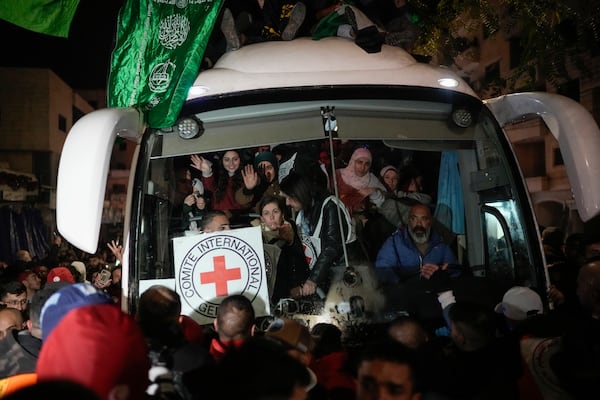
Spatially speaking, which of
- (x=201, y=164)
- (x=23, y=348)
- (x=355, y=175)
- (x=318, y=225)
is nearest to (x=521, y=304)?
(x=318, y=225)

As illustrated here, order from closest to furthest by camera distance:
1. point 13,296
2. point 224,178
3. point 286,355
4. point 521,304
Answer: point 286,355
point 521,304
point 224,178
point 13,296

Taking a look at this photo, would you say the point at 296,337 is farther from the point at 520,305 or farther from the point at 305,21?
the point at 305,21

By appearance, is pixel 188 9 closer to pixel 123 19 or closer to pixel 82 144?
pixel 123 19

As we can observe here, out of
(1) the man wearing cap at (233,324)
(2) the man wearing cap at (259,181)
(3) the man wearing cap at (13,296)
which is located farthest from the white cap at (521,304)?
(3) the man wearing cap at (13,296)

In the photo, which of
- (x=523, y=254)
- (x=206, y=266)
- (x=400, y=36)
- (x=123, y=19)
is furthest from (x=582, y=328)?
(x=123, y=19)

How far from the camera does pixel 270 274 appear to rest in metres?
4.32

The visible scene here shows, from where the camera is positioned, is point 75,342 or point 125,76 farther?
point 125,76

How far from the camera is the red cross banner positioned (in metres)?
4.16

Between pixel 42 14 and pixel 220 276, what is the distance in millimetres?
2493

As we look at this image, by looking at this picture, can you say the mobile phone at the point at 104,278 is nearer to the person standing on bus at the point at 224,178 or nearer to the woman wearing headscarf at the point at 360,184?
the person standing on bus at the point at 224,178

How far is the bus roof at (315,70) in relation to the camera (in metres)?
4.45

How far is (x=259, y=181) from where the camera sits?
4.94 meters

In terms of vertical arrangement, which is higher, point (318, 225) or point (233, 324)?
point (318, 225)

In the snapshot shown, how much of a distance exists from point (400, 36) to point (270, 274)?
86.7 inches
